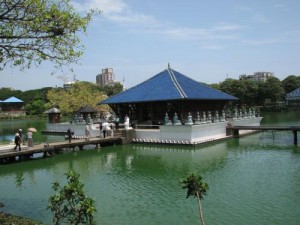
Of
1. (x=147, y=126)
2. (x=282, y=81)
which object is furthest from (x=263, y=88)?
(x=147, y=126)

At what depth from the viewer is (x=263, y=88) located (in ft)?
245

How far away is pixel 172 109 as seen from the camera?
31969 millimetres

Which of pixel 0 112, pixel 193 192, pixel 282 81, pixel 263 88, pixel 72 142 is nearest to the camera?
pixel 193 192

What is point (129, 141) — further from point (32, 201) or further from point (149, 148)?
point (32, 201)

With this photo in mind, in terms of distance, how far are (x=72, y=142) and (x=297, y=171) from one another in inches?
602

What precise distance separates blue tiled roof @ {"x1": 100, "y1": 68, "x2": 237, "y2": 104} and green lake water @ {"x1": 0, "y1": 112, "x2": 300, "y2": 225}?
5.27 meters

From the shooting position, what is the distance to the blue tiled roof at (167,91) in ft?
99.9

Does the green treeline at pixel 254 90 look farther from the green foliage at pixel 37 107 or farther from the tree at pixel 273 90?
the green foliage at pixel 37 107

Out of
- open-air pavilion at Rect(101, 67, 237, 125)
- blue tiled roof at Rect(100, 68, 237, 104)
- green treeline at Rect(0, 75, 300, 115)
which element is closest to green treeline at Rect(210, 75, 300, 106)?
green treeline at Rect(0, 75, 300, 115)

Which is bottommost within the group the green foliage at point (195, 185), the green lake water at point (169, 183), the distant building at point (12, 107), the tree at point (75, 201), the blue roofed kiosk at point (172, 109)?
the green lake water at point (169, 183)

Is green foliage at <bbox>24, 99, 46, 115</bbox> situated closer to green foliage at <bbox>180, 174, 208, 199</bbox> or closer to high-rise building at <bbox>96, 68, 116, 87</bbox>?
green foliage at <bbox>180, 174, 208, 199</bbox>

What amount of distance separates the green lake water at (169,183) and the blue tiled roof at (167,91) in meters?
5.27

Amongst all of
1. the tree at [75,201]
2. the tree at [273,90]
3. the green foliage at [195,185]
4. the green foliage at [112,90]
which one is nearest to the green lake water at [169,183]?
the tree at [75,201]

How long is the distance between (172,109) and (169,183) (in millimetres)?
16502
